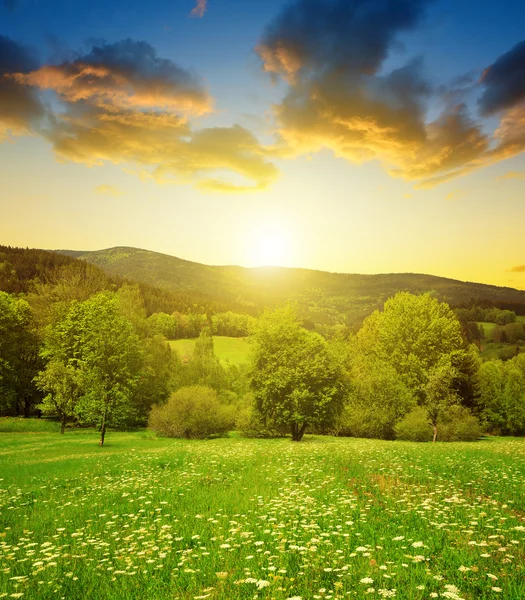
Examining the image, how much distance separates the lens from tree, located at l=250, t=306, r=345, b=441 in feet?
143

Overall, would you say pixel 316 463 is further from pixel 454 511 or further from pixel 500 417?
pixel 500 417

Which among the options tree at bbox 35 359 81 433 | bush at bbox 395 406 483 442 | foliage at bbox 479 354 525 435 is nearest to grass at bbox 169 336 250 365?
foliage at bbox 479 354 525 435

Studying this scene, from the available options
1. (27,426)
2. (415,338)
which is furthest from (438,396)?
(27,426)

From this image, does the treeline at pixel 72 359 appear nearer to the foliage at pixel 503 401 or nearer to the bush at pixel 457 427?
the bush at pixel 457 427

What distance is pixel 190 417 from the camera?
5378cm

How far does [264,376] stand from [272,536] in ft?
119

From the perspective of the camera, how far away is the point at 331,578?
6680mm

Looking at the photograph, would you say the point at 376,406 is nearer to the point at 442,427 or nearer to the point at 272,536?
the point at 442,427

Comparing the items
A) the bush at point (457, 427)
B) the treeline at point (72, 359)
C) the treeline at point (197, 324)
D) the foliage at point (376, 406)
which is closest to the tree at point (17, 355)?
the treeline at point (72, 359)

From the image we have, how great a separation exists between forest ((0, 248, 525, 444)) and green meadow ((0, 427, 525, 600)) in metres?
26.8

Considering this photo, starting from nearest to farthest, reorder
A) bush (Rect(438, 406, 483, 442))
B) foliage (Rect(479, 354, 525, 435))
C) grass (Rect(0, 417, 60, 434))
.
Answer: bush (Rect(438, 406, 483, 442)) → grass (Rect(0, 417, 60, 434)) → foliage (Rect(479, 354, 525, 435))

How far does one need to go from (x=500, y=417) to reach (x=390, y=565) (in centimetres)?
8241

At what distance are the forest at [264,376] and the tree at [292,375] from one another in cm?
12

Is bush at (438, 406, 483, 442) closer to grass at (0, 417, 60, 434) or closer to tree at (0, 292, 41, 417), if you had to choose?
grass at (0, 417, 60, 434)
